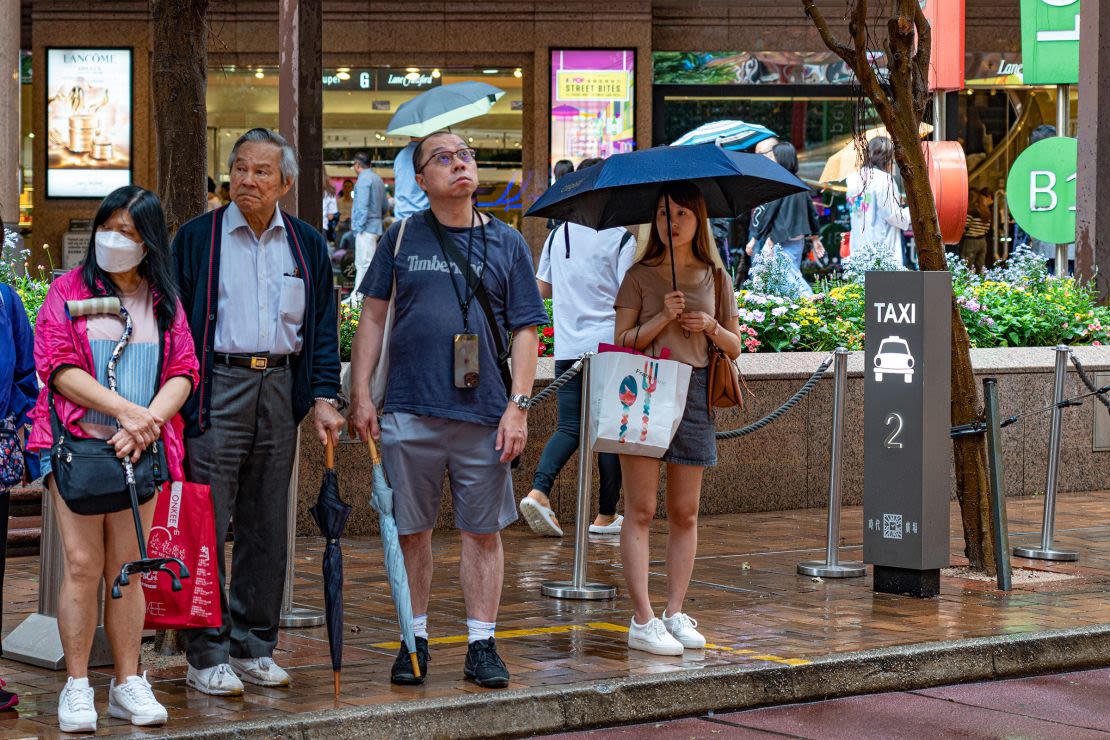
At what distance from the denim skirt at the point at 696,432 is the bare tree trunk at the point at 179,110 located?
2394mm

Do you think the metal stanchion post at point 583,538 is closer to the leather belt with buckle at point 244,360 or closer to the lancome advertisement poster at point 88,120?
the leather belt with buckle at point 244,360

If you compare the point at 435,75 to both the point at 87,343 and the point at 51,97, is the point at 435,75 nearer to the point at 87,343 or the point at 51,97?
the point at 51,97

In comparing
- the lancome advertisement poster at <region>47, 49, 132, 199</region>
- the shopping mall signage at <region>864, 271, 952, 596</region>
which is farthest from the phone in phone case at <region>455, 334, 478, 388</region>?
the lancome advertisement poster at <region>47, 49, 132, 199</region>

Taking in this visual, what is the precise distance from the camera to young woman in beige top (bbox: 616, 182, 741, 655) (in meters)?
6.86

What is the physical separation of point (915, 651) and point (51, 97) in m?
17.2

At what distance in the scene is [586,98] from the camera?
21.5 meters

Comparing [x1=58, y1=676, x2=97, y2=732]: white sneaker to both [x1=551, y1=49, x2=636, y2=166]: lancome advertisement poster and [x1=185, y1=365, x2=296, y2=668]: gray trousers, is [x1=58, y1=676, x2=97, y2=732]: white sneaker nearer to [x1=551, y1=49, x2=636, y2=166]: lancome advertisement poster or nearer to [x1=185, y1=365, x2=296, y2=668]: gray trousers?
[x1=185, y1=365, x2=296, y2=668]: gray trousers

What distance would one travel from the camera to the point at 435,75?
21.6 metres

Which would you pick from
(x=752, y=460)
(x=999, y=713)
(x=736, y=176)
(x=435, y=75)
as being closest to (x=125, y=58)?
(x=435, y=75)

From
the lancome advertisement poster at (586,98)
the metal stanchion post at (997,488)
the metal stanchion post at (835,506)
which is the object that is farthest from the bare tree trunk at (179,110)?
the lancome advertisement poster at (586,98)

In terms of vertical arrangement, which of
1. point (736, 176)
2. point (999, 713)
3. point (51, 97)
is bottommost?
point (999, 713)

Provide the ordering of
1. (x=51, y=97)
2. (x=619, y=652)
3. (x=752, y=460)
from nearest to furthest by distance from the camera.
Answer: (x=619, y=652) < (x=752, y=460) < (x=51, y=97)

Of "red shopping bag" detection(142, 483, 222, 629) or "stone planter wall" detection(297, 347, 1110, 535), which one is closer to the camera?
"red shopping bag" detection(142, 483, 222, 629)

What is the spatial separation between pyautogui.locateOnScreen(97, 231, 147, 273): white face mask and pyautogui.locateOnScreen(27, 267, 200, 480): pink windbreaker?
0.35ft
